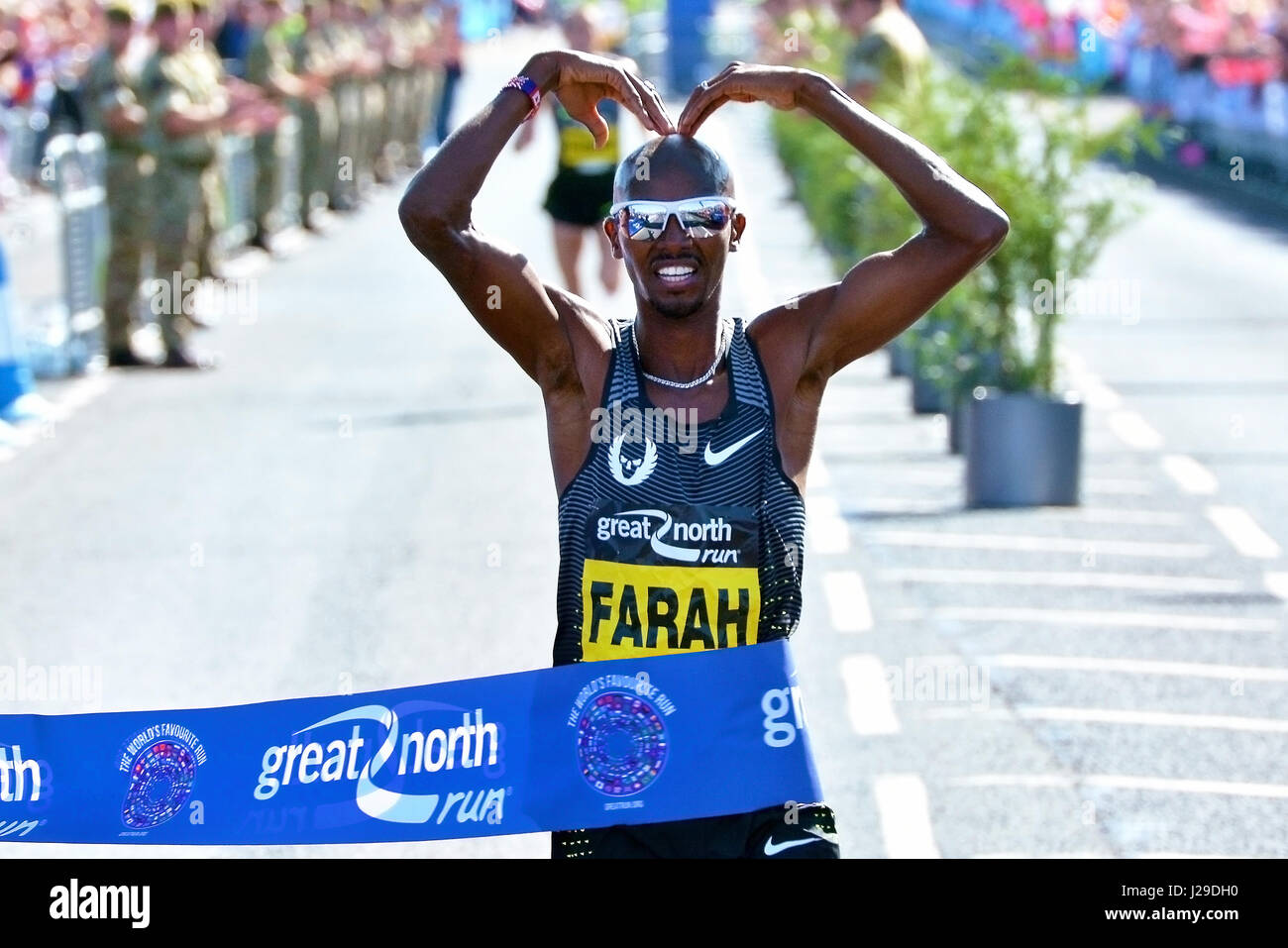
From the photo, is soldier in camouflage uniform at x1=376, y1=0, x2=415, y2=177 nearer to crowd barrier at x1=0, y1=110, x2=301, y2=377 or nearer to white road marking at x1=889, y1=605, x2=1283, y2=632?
crowd barrier at x1=0, y1=110, x2=301, y2=377

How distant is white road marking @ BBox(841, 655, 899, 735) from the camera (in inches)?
334

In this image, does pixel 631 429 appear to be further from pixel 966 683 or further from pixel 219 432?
pixel 219 432

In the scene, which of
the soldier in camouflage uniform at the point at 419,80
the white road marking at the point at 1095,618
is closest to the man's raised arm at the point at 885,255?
the white road marking at the point at 1095,618

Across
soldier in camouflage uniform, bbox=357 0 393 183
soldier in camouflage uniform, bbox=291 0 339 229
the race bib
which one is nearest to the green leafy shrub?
the race bib

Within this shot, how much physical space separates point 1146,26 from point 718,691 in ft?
108

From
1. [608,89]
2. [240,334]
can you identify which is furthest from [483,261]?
[240,334]

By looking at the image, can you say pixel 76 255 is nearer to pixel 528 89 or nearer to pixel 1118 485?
pixel 1118 485

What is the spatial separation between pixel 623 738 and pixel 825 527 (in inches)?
301

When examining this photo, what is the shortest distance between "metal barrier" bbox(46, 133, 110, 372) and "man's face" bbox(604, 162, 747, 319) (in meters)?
12.8

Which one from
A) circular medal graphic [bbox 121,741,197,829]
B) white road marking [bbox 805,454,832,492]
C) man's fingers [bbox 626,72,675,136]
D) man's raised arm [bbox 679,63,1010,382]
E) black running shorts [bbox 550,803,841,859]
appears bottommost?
white road marking [bbox 805,454,832,492]

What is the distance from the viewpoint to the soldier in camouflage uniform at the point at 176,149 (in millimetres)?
17109

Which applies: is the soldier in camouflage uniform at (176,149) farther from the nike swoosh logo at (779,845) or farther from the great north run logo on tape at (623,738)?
the nike swoosh logo at (779,845)

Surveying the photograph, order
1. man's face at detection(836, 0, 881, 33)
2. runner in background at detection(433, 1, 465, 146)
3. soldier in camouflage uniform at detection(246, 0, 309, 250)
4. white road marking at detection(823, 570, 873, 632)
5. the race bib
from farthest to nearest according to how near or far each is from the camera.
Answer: runner in background at detection(433, 1, 465, 146)
soldier in camouflage uniform at detection(246, 0, 309, 250)
man's face at detection(836, 0, 881, 33)
white road marking at detection(823, 570, 873, 632)
the race bib

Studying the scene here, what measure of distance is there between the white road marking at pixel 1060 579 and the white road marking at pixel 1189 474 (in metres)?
2.19
